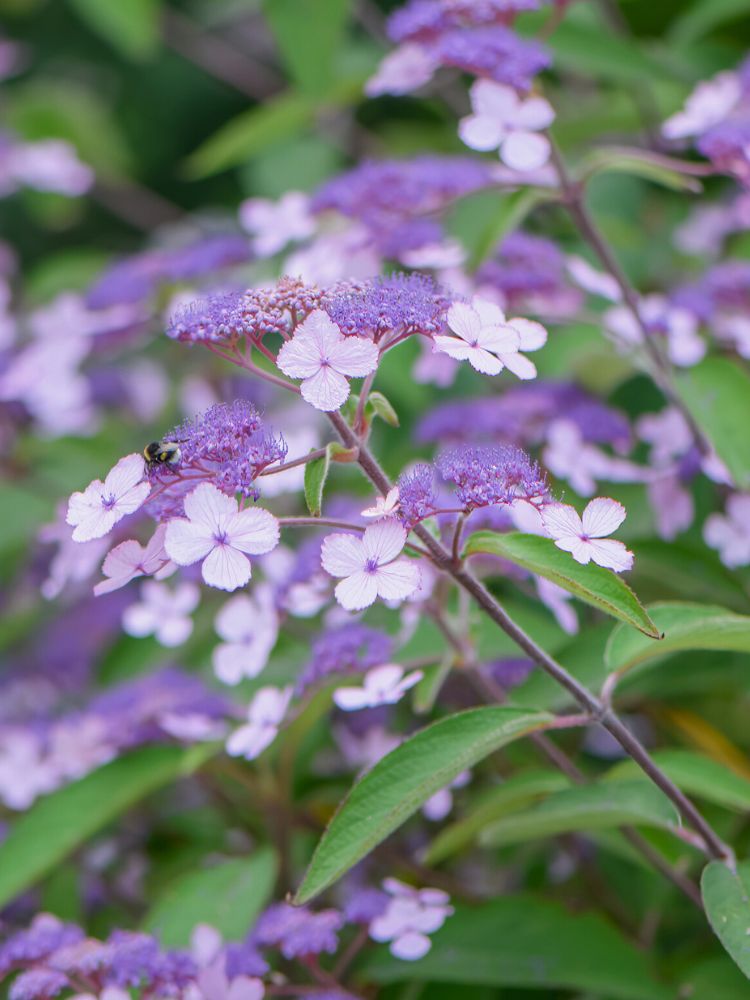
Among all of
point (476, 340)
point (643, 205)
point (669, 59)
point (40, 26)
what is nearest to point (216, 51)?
point (643, 205)

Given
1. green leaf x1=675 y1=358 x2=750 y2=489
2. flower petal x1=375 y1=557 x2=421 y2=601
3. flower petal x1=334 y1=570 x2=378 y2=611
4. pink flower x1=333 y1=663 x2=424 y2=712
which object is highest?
flower petal x1=375 y1=557 x2=421 y2=601

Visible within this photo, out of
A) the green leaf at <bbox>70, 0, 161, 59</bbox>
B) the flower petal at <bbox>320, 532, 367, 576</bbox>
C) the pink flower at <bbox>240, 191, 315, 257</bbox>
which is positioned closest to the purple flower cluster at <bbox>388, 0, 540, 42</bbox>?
the pink flower at <bbox>240, 191, 315, 257</bbox>

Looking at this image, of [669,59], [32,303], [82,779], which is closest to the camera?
[82,779]

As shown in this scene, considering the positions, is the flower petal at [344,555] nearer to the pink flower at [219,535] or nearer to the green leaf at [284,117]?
the pink flower at [219,535]

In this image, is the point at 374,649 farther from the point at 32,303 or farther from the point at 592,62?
the point at 32,303

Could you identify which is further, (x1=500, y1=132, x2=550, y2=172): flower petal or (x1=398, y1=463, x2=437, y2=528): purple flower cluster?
(x1=500, y1=132, x2=550, y2=172): flower petal

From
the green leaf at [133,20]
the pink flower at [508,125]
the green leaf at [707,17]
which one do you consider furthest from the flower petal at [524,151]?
the green leaf at [133,20]

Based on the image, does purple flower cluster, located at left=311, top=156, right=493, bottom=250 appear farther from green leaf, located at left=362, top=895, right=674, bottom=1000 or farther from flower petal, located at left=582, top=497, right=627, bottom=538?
green leaf, located at left=362, top=895, right=674, bottom=1000
